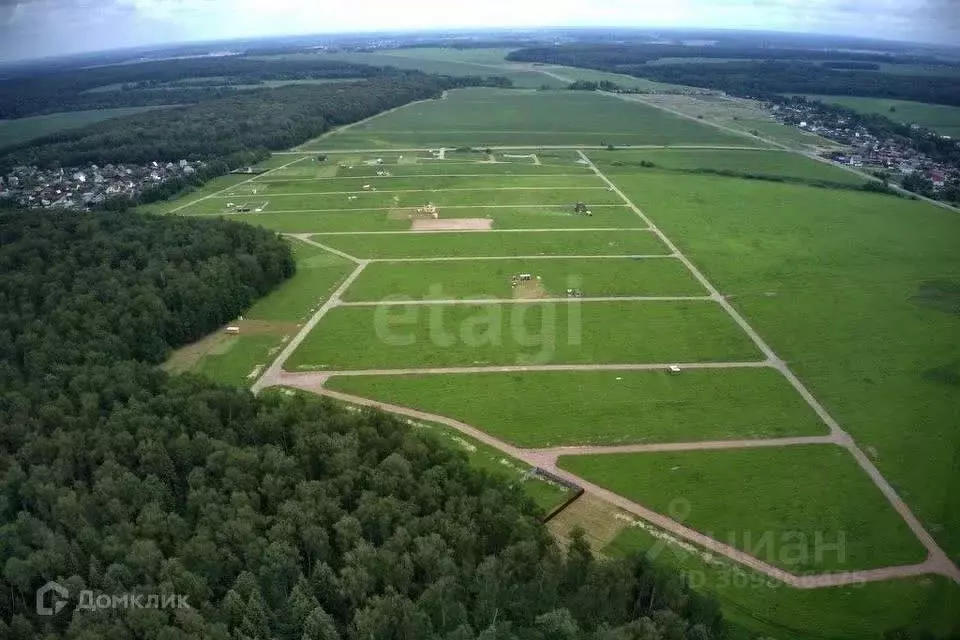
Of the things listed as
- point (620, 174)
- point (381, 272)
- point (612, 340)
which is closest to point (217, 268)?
point (381, 272)

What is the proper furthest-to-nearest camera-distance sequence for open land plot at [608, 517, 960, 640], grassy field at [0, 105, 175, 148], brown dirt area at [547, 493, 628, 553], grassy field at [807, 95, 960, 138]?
1. grassy field at [807, 95, 960, 138]
2. grassy field at [0, 105, 175, 148]
3. brown dirt area at [547, 493, 628, 553]
4. open land plot at [608, 517, 960, 640]

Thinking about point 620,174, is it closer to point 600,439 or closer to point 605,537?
point 600,439

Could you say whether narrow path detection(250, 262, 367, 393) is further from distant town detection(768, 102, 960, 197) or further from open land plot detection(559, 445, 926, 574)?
distant town detection(768, 102, 960, 197)

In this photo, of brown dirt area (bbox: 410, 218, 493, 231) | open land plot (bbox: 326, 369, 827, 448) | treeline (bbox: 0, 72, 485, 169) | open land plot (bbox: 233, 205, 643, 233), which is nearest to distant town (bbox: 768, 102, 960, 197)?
open land plot (bbox: 233, 205, 643, 233)

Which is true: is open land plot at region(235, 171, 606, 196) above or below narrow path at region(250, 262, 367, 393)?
above

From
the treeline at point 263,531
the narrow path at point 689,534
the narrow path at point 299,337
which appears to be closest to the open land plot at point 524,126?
the narrow path at point 299,337
